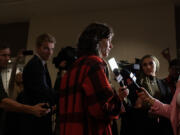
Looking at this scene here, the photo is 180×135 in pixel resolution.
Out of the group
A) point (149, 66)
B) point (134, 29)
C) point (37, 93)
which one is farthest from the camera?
point (134, 29)

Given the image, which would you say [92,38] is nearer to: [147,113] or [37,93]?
[37,93]

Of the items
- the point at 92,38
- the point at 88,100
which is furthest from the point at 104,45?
the point at 88,100

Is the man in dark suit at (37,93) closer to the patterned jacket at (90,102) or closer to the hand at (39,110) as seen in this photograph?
the hand at (39,110)

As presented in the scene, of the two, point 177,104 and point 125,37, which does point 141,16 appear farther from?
point 177,104

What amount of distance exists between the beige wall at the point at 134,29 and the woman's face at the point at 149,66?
1.03 m

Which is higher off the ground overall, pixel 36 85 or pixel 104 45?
pixel 104 45

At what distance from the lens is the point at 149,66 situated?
201 centimetres

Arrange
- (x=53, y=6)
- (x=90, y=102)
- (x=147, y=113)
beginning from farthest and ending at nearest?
(x=53, y=6)
(x=147, y=113)
(x=90, y=102)

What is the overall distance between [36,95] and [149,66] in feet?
3.78

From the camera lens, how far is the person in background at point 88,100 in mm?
858

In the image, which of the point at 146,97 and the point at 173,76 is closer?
the point at 146,97

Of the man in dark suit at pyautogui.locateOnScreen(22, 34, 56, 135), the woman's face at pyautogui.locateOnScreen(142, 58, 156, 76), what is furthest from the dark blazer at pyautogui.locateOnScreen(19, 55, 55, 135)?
the woman's face at pyautogui.locateOnScreen(142, 58, 156, 76)

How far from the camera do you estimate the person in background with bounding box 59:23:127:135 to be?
86 centimetres

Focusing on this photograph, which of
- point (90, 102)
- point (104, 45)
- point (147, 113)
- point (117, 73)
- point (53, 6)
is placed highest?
point (53, 6)
